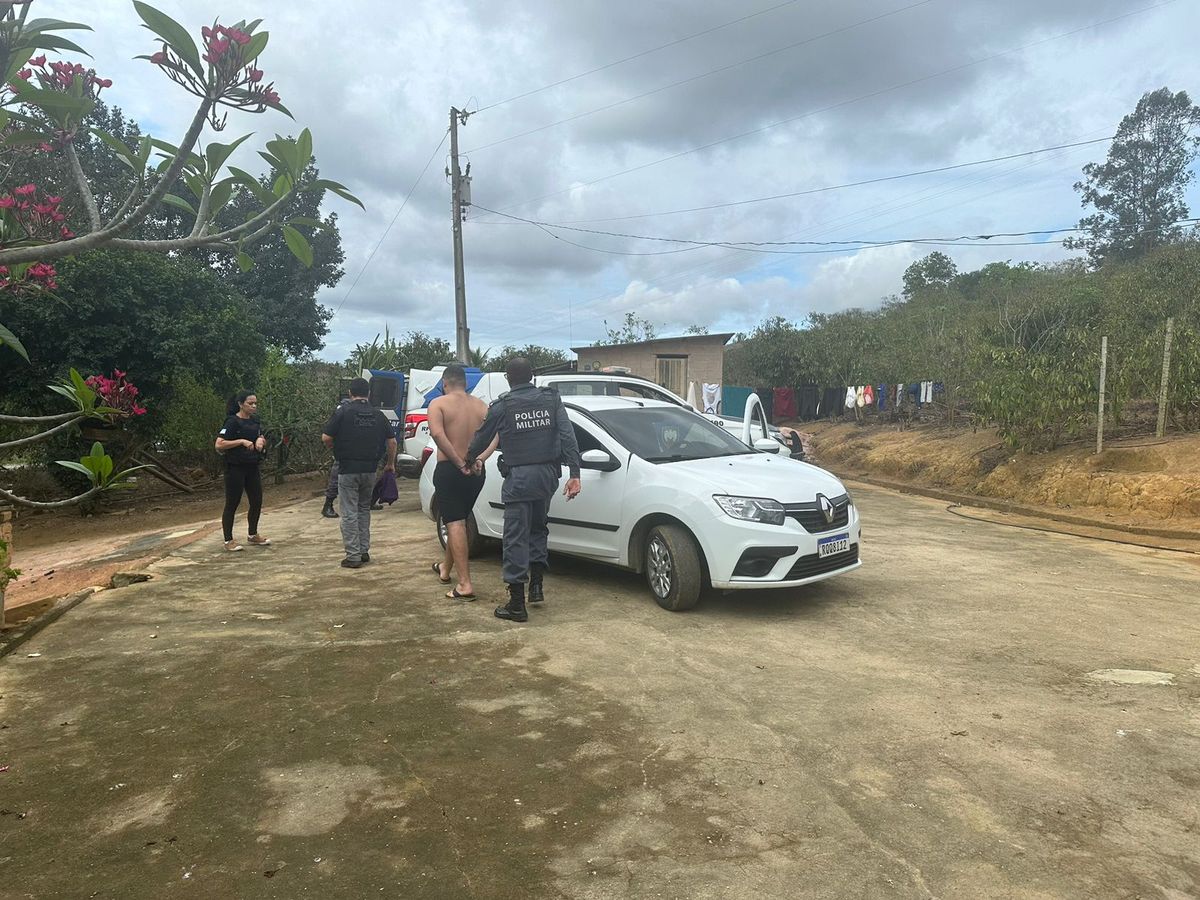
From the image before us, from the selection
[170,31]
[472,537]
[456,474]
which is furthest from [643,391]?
[170,31]

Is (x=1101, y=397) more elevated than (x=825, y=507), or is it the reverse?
(x=1101, y=397)

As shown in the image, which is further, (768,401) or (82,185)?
(768,401)

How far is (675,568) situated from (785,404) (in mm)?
23593

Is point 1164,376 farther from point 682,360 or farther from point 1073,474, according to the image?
point 682,360

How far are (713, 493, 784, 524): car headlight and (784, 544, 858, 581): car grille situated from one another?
343mm

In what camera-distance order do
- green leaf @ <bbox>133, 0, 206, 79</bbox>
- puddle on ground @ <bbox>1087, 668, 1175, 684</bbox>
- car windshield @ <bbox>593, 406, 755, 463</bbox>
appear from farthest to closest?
1. car windshield @ <bbox>593, 406, 755, 463</bbox>
2. puddle on ground @ <bbox>1087, 668, 1175, 684</bbox>
3. green leaf @ <bbox>133, 0, 206, 79</bbox>

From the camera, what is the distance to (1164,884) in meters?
2.50

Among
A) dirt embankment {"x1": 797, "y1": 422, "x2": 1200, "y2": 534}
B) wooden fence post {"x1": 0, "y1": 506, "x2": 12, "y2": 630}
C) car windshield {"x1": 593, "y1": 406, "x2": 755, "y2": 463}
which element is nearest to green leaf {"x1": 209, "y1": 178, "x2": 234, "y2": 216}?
wooden fence post {"x1": 0, "y1": 506, "x2": 12, "y2": 630}

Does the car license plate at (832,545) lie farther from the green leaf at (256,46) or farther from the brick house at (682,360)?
the brick house at (682,360)

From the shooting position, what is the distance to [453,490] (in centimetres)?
589

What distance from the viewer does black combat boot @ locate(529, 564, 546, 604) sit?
5.82 m

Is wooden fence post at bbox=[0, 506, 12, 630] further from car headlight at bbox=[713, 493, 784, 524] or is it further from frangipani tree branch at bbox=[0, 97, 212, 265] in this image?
car headlight at bbox=[713, 493, 784, 524]

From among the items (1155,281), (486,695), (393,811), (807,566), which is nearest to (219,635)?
(486,695)

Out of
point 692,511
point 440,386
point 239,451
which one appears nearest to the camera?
point 692,511
